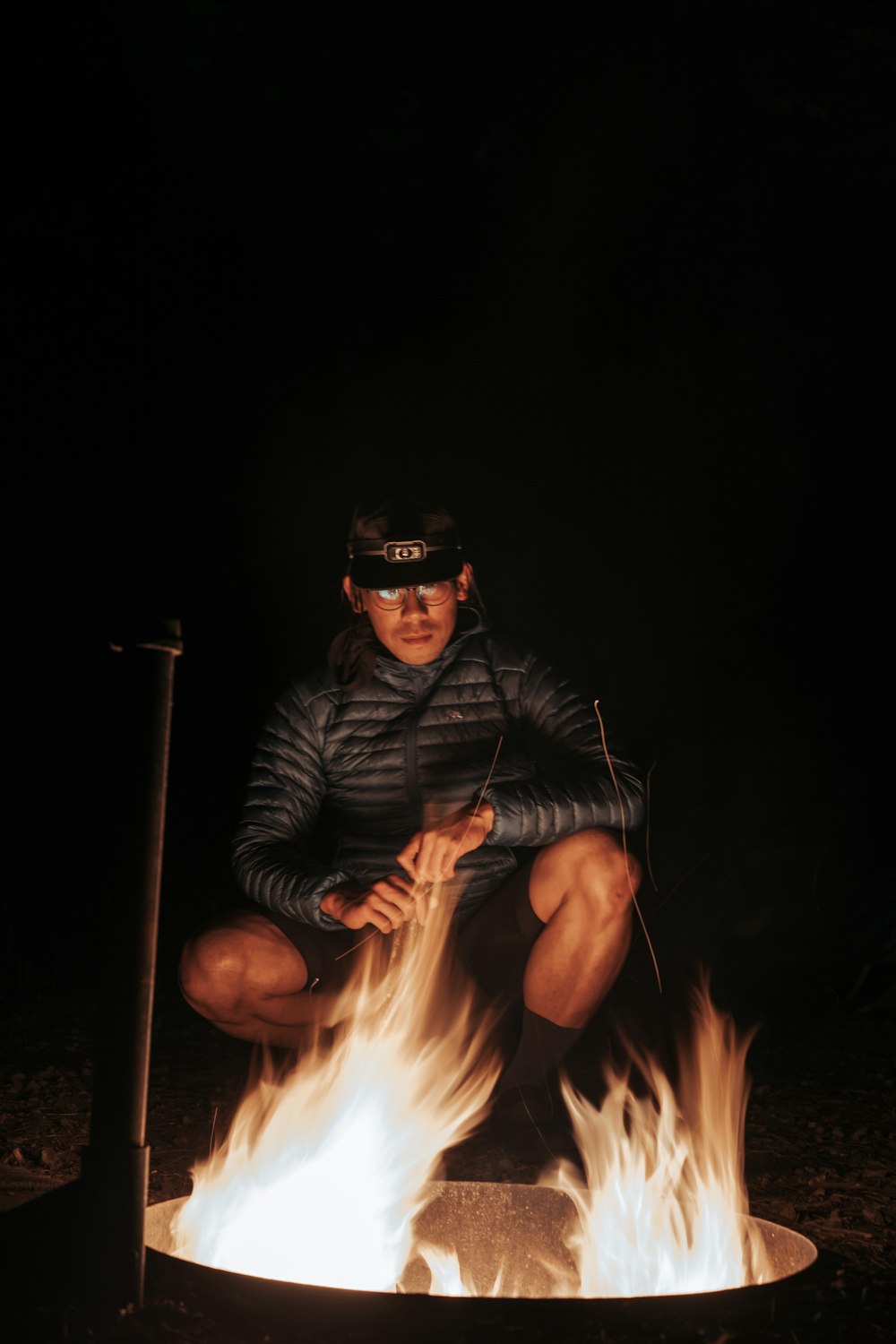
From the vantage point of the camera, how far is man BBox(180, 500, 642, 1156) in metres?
2.76

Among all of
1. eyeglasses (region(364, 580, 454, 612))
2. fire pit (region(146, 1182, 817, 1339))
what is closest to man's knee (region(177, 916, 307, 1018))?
fire pit (region(146, 1182, 817, 1339))

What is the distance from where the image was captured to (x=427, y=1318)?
172 centimetres

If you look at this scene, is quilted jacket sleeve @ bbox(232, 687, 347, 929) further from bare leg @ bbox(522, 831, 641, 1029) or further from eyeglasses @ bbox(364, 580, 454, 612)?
bare leg @ bbox(522, 831, 641, 1029)

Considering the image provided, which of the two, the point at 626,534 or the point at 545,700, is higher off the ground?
the point at 626,534

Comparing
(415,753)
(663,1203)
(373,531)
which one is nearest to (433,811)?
(415,753)

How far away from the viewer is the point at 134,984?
1673 mm

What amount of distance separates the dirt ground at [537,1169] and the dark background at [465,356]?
54.8 inches

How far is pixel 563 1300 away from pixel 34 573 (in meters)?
4.62

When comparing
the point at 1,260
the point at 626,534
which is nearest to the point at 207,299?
the point at 1,260

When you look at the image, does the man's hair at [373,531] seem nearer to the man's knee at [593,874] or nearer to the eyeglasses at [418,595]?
the eyeglasses at [418,595]

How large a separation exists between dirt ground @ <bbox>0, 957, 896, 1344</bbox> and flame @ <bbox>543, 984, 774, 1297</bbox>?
0.16m

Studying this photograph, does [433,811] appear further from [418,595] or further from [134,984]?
[134,984]

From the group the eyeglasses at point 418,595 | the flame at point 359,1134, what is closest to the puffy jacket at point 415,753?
the eyeglasses at point 418,595

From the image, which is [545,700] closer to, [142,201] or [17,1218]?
[17,1218]
